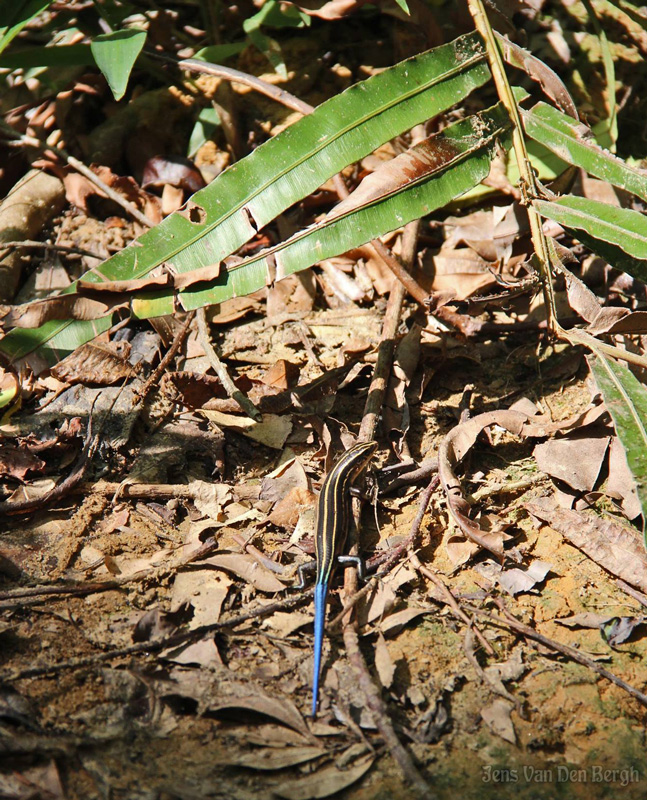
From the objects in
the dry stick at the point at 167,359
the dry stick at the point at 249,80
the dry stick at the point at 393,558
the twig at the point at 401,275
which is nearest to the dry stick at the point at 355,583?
the dry stick at the point at 393,558

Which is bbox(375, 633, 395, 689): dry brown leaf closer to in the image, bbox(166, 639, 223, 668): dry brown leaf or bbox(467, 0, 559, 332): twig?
bbox(166, 639, 223, 668): dry brown leaf

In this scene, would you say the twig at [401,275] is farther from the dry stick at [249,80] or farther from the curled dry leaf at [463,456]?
the dry stick at [249,80]

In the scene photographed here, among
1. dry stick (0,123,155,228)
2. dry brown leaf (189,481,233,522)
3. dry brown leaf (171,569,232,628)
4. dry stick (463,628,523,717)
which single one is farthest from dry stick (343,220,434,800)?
dry stick (0,123,155,228)

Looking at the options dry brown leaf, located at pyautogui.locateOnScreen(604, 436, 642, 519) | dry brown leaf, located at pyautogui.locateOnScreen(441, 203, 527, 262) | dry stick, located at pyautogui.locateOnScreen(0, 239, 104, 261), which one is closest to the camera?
dry brown leaf, located at pyautogui.locateOnScreen(604, 436, 642, 519)

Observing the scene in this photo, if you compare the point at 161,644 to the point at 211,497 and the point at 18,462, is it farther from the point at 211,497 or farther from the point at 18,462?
the point at 18,462

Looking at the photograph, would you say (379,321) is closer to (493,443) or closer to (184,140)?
(493,443)

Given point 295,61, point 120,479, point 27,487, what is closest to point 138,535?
point 120,479

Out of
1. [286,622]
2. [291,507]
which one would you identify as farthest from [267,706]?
[291,507]

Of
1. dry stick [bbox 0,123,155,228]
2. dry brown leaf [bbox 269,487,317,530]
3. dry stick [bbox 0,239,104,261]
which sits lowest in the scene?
dry brown leaf [bbox 269,487,317,530]
